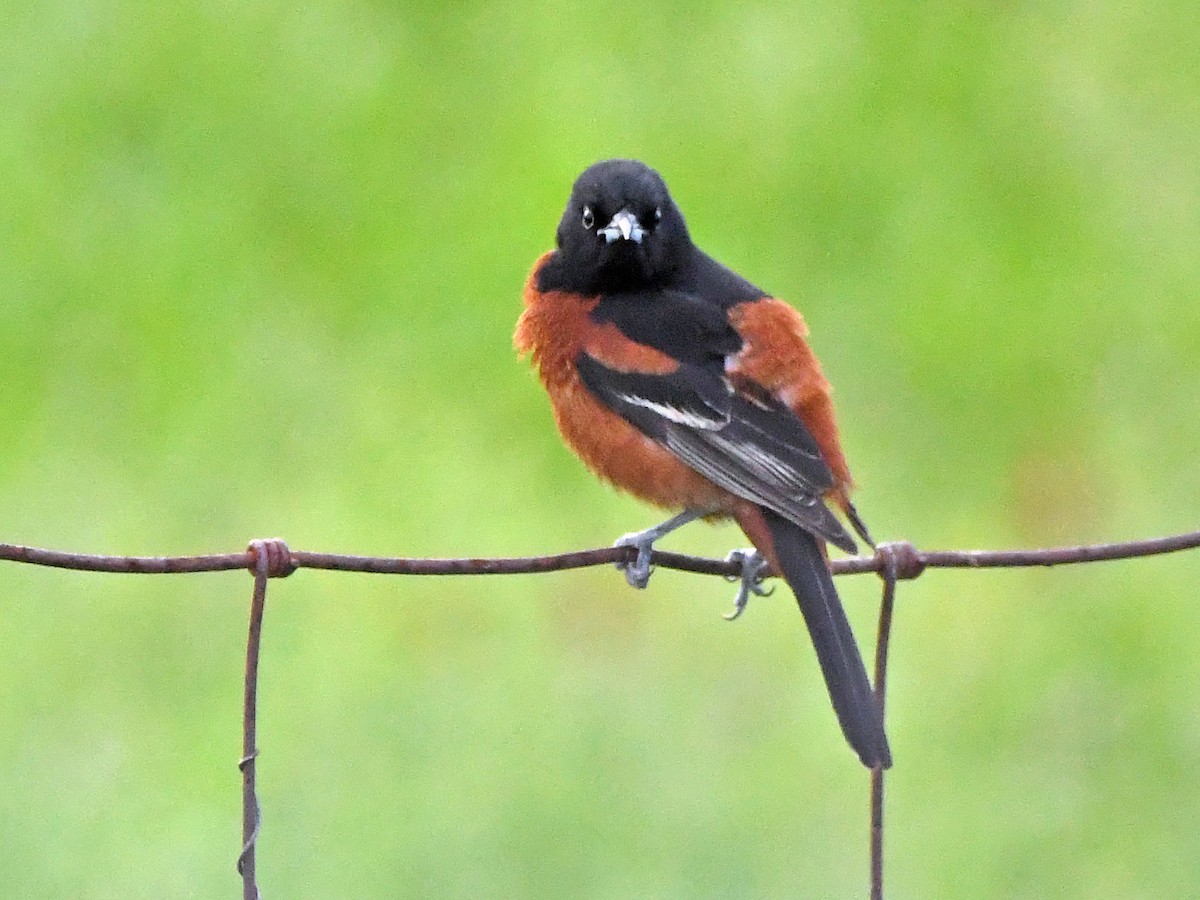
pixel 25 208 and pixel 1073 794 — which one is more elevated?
pixel 25 208

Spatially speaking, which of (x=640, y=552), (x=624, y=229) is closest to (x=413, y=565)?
(x=640, y=552)

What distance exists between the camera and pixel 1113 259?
873 cm

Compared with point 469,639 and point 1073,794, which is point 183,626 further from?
point 1073,794

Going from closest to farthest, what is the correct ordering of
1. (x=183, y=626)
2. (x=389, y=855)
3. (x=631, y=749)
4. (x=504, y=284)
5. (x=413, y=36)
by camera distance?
1. (x=389, y=855)
2. (x=631, y=749)
3. (x=183, y=626)
4. (x=504, y=284)
5. (x=413, y=36)

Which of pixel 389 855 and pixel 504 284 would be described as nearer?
pixel 389 855

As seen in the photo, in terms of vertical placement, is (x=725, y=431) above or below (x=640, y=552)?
above

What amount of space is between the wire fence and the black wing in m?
0.48

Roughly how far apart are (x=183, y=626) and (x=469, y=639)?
2.91ft

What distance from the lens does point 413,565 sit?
11.3 ft

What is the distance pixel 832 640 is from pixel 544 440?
11.4 ft

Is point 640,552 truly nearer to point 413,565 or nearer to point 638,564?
point 638,564

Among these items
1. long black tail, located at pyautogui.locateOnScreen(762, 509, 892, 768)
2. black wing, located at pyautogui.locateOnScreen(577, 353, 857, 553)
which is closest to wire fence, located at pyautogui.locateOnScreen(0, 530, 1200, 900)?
A: long black tail, located at pyautogui.locateOnScreen(762, 509, 892, 768)

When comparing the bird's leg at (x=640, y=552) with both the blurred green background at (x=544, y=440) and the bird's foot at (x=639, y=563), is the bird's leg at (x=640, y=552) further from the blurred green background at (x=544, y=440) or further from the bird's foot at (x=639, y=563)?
the blurred green background at (x=544, y=440)

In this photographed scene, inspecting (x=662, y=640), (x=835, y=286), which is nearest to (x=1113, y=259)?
(x=835, y=286)
